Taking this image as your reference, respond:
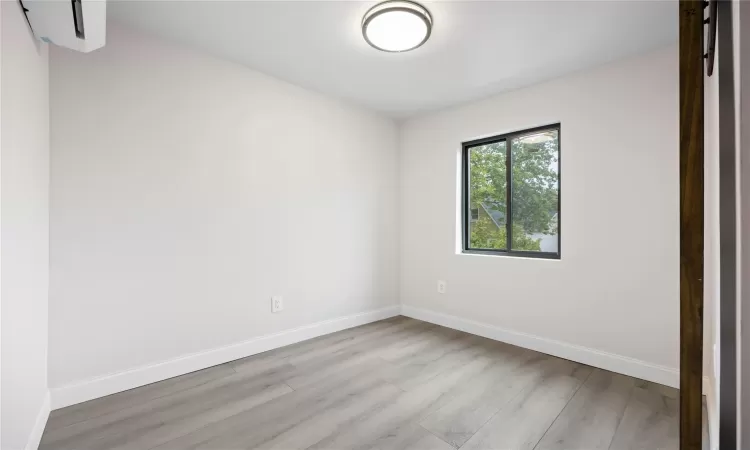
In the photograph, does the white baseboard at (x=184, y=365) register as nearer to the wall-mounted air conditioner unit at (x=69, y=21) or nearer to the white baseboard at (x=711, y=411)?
the wall-mounted air conditioner unit at (x=69, y=21)

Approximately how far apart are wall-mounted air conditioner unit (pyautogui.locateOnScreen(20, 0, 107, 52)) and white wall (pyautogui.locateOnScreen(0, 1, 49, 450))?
0.18 ft

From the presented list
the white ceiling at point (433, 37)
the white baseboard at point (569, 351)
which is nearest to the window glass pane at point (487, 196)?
the white ceiling at point (433, 37)

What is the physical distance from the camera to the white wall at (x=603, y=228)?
2248 millimetres

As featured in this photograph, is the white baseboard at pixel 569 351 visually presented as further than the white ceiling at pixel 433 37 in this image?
Yes

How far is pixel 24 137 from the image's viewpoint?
142cm

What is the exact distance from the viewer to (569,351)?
2631 mm

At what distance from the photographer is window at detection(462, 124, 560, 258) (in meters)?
2.90

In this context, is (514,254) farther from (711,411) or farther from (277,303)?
(277,303)

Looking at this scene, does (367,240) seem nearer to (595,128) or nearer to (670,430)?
(595,128)

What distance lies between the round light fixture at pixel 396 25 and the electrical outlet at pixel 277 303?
2.03 m

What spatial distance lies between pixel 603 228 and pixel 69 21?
10.7ft

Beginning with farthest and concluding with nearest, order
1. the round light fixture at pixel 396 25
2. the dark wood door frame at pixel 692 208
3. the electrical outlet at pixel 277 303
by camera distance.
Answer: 1. the electrical outlet at pixel 277 303
2. the round light fixture at pixel 396 25
3. the dark wood door frame at pixel 692 208

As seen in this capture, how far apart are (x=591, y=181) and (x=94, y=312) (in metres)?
3.38

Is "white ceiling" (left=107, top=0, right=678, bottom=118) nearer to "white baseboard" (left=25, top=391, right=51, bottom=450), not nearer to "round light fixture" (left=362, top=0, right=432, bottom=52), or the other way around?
"round light fixture" (left=362, top=0, right=432, bottom=52)
